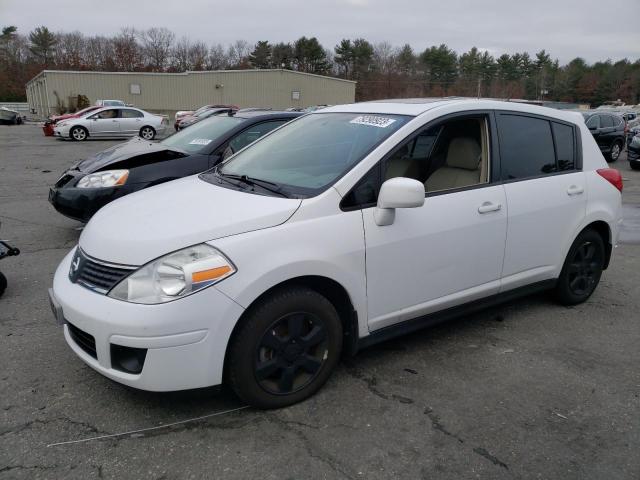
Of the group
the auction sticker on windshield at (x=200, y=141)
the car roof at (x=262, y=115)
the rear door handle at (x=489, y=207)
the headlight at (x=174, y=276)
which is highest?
the car roof at (x=262, y=115)

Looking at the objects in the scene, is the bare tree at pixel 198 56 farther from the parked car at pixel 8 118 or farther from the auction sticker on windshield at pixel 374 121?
the auction sticker on windshield at pixel 374 121

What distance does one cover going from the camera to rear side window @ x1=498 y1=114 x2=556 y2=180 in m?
3.80

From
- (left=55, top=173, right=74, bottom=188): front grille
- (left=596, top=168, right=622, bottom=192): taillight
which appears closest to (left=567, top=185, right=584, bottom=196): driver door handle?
(left=596, top=168, right=622, bottom=192): taillight

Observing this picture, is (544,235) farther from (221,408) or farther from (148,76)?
(148,76)

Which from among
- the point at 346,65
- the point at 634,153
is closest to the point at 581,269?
the point at 634,153

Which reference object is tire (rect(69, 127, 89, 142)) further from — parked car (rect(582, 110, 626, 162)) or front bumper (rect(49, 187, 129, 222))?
parked car (rect(582, 110, 626, 162))

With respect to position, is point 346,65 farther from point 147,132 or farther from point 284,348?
point 284,348

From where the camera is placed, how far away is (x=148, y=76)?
49.1m

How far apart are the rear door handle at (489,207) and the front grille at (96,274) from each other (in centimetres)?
224

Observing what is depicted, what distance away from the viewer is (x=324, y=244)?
2.83m

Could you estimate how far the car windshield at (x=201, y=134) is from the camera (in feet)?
20.5

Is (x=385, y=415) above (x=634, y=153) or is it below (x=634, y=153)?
below

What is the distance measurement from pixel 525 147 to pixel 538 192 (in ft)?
1.17

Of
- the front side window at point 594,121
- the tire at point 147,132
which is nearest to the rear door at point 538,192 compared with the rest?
the front side window at point 594,121
